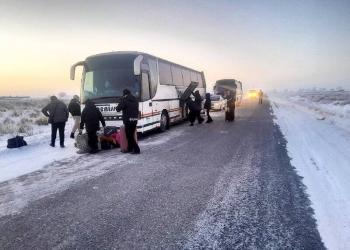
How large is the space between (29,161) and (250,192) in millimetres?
6673

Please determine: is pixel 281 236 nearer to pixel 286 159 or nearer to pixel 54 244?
pixel 54 244

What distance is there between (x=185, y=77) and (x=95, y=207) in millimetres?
15802

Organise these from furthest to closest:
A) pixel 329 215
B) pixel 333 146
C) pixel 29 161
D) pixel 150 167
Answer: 1. pixel 333 146
2. pixel 29 161
3. pixel 150 167
4. pixel 329 215

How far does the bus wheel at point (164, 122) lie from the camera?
15227 millimetres

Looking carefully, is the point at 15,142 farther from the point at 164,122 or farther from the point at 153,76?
the point at 164,122

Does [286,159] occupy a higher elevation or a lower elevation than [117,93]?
lower

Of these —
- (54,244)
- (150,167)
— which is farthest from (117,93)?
(54,244)

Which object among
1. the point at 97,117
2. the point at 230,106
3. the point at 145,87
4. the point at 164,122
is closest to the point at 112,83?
the point at 145,87

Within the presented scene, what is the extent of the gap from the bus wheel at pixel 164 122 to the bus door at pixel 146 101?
1.61 m

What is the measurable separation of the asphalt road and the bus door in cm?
449

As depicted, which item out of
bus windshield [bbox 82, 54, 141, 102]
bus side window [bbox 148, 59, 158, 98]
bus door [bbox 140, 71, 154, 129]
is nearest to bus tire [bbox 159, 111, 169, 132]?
bus door [bbox 140, 71, 154, 129]

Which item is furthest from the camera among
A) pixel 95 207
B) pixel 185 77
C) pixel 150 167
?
pixel 185 77

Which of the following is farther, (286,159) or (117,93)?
(117,93)

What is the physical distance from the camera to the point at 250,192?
19.2 ft
